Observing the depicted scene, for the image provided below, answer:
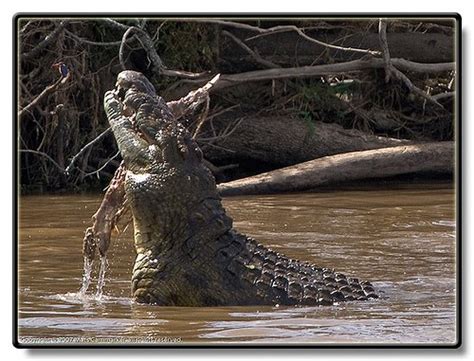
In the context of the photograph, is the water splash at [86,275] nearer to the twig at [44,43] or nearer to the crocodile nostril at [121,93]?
the crocodile nostril at [121,93]

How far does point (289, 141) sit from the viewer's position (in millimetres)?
11211

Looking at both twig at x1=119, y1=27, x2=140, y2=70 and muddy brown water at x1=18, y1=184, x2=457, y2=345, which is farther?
twig at x1=119, y1=27, x2=140, y2=70

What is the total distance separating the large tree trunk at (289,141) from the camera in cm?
1102

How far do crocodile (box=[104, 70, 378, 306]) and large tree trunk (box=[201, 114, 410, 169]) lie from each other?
498 cm

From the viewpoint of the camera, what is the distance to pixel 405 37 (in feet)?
33.6

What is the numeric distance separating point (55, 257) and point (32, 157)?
240 cm

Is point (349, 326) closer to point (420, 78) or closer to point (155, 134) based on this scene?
point (155, 134)

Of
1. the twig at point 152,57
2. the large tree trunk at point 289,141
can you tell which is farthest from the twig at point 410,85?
the twig at point 152,57

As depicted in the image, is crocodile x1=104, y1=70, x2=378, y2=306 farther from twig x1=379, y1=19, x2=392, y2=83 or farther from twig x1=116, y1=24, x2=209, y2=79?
twig x1=379, y1=19, x2=392, y2=83

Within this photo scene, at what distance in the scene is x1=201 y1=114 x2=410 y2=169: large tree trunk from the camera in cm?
1102

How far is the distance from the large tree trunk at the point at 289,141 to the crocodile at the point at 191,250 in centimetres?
498

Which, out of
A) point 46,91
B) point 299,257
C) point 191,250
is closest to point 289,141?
point 46,91

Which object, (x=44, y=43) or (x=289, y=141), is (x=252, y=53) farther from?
(x=44, y=43)

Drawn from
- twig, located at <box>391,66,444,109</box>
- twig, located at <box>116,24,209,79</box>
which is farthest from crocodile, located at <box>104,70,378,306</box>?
twig, located at <box>391,66,444,109</box>
